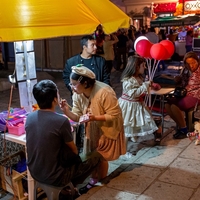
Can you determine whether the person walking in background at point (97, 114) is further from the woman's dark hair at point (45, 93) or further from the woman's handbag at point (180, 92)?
the woman's handbag at point (180, 92)

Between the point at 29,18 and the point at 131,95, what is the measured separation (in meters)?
2.09

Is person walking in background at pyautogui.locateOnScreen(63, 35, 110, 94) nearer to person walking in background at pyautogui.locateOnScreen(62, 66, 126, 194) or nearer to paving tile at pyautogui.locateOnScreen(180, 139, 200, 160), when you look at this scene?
person walking in background at pyautogui.locateOnScreen(62, 66, 126, 194)

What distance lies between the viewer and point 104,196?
11.4 feet

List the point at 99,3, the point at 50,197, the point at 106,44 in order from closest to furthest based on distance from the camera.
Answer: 1. the point at 50,197
2. the point at 99,3
3. the point at 106,44

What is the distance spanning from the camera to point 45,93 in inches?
109

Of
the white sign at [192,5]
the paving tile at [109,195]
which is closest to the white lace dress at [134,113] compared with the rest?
the paving tile at [109,195]

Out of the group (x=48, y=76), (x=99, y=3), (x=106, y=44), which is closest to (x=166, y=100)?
(x=99, y=3)

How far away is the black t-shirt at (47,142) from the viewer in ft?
9.10

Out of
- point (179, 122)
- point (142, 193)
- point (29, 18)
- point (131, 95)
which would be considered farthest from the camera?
point (179, 122)

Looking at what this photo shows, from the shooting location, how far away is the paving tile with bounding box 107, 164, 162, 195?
11.9 ft

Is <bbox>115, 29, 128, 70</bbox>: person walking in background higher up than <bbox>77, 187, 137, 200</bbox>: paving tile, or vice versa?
<bbox>115, 29, 128, 70</bbox>: person walking in background

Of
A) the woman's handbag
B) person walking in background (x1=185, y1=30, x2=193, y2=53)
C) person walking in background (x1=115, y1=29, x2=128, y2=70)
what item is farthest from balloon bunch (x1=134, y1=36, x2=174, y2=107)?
person walking in background (x1=115, y1=29, x2=128, y2=70)

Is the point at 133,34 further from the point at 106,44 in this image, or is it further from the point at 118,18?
the point at 118,18

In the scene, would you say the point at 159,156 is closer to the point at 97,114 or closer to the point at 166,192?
the point at 166,192
